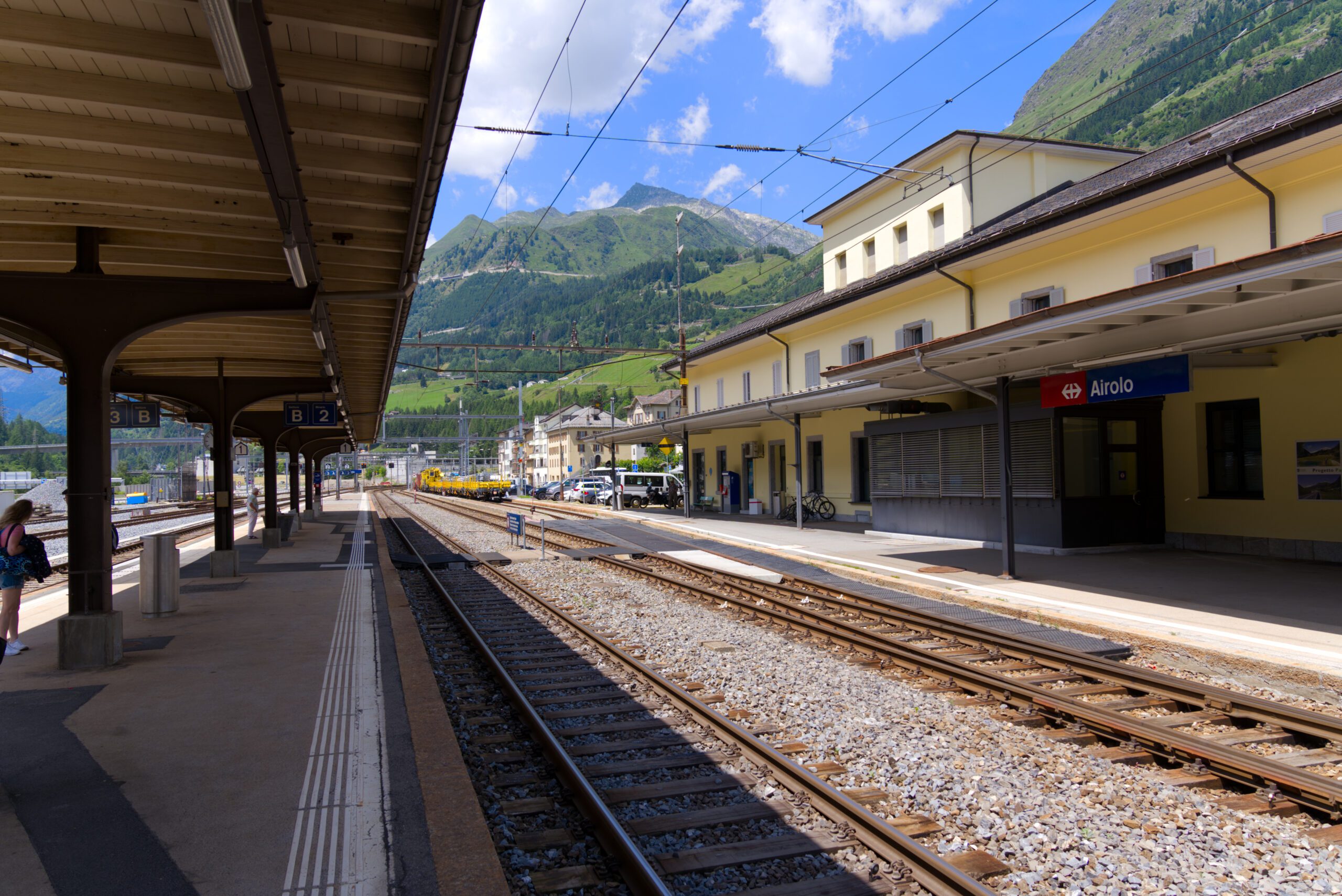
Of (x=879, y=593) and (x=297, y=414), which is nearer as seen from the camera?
(x=879, y=593)

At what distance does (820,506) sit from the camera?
86.9 ft

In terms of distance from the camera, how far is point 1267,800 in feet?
15.9

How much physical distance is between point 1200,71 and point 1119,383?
94672 mm

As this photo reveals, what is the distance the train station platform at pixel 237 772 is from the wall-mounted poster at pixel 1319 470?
13493 millimetres

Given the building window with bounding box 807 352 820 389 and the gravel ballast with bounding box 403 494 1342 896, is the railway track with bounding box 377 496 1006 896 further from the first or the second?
the building window with bounding box 807 352 820 389

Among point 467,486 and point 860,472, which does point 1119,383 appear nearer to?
point 860,472

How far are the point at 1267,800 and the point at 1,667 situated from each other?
1004cm

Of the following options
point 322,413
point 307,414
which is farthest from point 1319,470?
point 307,414

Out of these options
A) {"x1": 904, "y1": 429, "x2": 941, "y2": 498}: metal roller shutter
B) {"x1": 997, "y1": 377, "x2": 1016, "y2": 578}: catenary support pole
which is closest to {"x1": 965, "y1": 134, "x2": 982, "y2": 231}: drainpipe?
{"x1": 904, "y1": 429, "x2": 941, "y2": 498}: metal roller shutter

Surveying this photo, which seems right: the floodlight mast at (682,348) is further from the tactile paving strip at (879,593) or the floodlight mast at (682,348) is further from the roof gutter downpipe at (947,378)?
the roof gutter downpipe at (947,378)

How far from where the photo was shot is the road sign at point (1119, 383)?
35.6 feet

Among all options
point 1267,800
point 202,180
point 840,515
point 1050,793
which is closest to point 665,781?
point 1050,793

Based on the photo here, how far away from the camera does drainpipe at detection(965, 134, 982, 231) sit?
22.3 meters

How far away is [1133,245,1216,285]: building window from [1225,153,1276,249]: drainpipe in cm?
95
